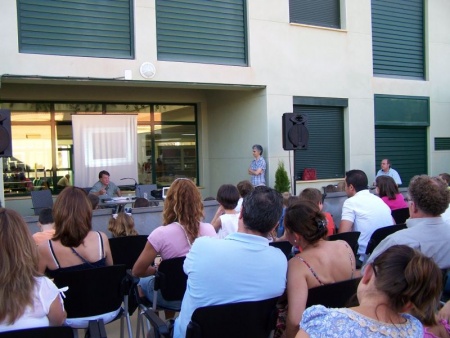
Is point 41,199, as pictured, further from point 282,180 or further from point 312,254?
point 312,254

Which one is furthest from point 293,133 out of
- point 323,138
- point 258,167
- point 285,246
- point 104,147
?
point 285,246

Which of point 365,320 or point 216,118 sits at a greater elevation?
point 216,118

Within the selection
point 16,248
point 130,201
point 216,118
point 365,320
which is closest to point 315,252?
point 365,320

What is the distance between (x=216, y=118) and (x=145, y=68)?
11.1 feet

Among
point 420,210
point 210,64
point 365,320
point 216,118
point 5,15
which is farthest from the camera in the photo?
point 216,118

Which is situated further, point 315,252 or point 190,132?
point 190,132

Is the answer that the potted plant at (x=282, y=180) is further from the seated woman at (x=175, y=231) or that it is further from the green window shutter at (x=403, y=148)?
the seated woman at (x=175, y=231)

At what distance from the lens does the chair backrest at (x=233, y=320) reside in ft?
7.15

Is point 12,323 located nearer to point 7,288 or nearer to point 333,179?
point 7,288

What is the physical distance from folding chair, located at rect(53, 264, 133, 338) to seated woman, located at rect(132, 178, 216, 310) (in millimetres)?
283

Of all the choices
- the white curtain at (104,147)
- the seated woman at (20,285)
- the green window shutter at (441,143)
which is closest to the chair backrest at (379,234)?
the seated woman at (20,285)

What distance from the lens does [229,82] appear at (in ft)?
32.1

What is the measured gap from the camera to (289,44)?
10.5 metres

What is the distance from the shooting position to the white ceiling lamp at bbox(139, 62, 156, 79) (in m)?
8.87
